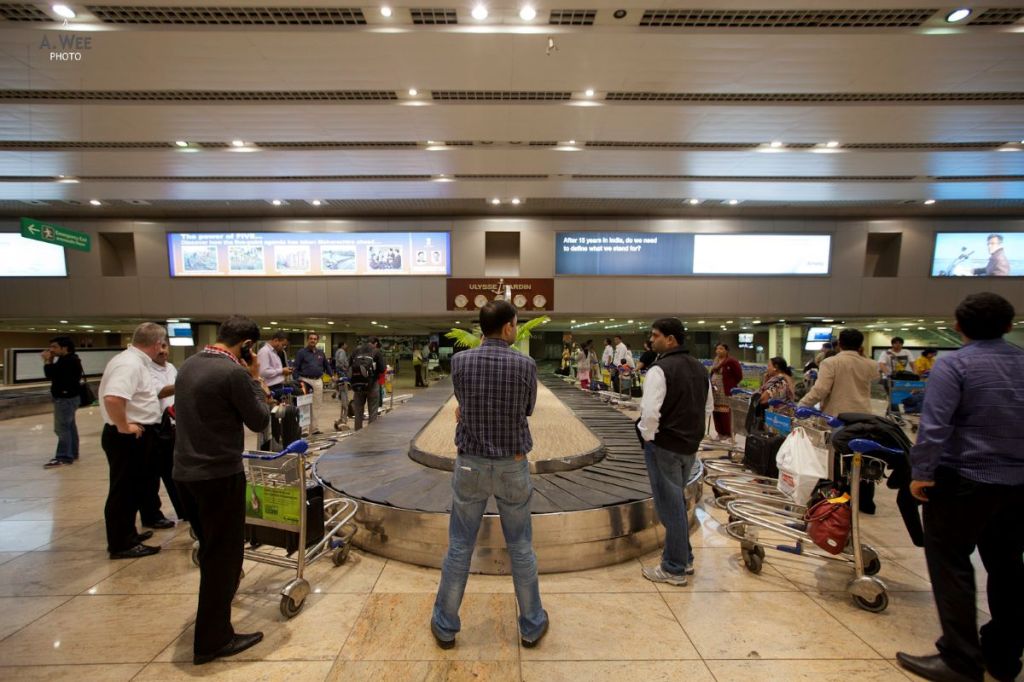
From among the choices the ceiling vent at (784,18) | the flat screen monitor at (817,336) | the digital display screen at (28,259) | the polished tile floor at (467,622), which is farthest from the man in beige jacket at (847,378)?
the digital display screen at (28,259)

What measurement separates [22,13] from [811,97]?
34.2 feet

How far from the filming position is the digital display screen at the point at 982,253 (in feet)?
42.3

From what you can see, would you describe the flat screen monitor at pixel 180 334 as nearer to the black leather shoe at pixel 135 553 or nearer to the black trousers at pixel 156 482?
the black trousers at pixel 156 482

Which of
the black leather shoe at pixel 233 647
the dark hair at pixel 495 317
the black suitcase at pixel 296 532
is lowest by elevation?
the black leather shoe at pixel 233 647

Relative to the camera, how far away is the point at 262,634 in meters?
2.28

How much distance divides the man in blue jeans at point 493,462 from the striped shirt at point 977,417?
194 cm

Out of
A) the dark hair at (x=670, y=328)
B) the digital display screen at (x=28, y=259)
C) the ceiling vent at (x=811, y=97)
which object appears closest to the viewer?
the dark hair at (x=670, y=328)

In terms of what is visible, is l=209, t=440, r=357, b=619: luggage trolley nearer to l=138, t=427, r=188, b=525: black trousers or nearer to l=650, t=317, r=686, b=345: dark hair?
l=138, t=427, r=188, b=525: black trousers

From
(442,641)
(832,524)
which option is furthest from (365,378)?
(832,524)

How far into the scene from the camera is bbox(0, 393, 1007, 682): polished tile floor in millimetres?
2055

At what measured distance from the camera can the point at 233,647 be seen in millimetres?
2145

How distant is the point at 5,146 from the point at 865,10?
14.1m

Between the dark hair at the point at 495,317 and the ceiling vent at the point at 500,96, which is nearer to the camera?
the dark hair at the point at 495,317

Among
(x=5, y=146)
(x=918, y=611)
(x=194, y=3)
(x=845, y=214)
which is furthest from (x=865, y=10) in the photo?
(x=5, y=146)
